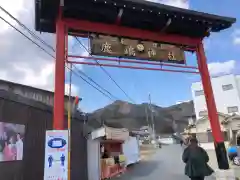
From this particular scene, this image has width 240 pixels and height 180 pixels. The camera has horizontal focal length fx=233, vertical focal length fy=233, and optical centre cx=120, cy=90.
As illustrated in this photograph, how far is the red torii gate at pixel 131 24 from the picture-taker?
288 inches

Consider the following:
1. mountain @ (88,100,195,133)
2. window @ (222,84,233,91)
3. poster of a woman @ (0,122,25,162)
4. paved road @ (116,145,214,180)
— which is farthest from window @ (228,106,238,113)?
poster of a woman @ (0,122,25,162)

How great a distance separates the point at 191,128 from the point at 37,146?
3094 cm

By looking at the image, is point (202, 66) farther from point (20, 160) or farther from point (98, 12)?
point (20, 160)

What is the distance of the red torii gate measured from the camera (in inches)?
288

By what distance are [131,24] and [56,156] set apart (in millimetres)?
5320

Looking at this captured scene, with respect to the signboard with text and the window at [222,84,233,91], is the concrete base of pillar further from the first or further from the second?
the window at [222,84,233,91]

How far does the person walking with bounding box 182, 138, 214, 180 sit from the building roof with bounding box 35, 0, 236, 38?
14.4 ft

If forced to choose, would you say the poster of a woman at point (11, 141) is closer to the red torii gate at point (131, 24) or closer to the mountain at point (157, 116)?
the red torii gate at point (131, 24)

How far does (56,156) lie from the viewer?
18.5ft

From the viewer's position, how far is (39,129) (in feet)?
29.1

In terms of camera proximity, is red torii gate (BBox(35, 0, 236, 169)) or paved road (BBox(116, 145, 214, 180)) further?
paved road (BBox(116, 145, 214, 180))

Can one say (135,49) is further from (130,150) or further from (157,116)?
(157,116)

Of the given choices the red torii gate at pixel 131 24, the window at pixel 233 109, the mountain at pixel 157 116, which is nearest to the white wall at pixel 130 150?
the red torii gate at pixel 131 24

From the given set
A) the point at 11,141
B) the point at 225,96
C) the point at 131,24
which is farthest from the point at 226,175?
the point at 225,96
